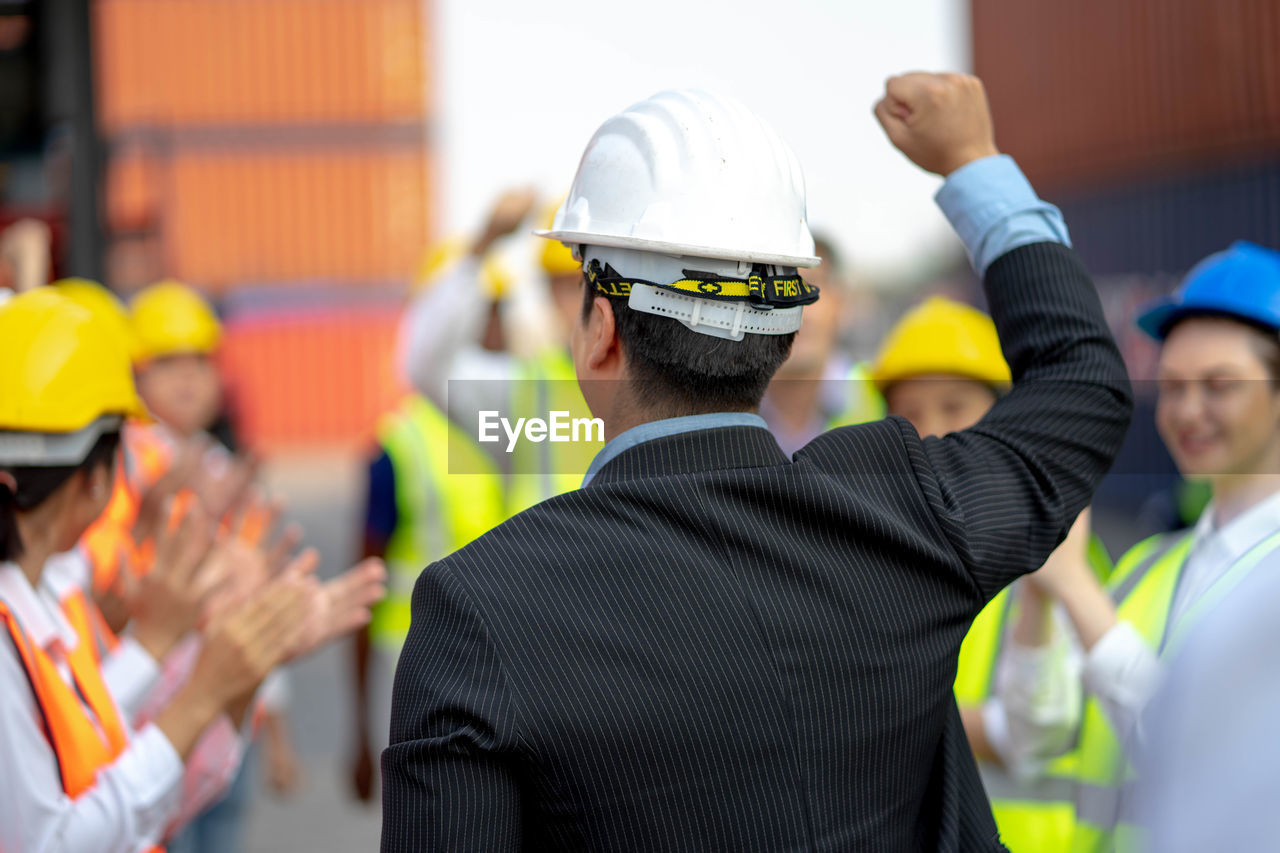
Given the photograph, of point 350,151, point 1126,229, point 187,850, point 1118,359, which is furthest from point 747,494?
point 350,151

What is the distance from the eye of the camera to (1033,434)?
1313 mm

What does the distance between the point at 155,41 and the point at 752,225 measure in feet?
84.2

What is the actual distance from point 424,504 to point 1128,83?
1140 centimetres

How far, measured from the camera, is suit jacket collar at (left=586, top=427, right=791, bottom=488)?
120cm

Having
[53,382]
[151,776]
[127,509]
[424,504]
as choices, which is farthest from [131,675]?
[424,504]

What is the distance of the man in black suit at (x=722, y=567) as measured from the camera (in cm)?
108

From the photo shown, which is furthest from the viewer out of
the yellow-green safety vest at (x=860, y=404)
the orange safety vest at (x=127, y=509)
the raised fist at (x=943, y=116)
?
the yellow-green safety vest at (x=860, y=404)

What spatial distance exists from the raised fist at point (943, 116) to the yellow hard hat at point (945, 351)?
124 centimetres

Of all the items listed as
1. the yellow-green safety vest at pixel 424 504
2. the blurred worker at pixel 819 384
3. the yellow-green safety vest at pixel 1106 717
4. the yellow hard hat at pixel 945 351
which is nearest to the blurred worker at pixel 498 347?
the yellow-green safety vest at pixel 424 504

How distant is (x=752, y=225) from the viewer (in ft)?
3.96

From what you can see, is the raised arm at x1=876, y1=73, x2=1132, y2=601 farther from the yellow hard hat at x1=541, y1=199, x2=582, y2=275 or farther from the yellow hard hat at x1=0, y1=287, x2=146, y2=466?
the yellow hard hat at x1=541, y1=199, x2=582, y2=275

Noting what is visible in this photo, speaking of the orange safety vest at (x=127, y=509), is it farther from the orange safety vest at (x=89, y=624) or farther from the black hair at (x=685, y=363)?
the black hair at (x=685, y=363)

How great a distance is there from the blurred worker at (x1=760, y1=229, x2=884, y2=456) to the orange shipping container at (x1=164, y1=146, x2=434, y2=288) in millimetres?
20991

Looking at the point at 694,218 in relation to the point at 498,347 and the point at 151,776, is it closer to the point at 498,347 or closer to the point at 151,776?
the point at 151,776
